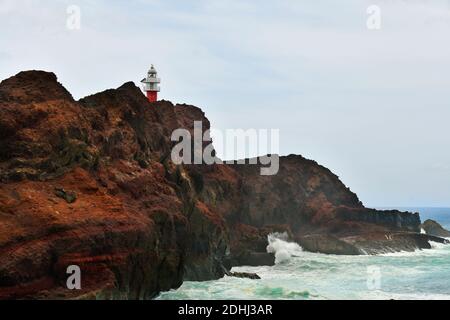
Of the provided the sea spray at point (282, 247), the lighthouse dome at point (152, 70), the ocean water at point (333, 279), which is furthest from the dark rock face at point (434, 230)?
the lighthouse dome at point (152, 70)

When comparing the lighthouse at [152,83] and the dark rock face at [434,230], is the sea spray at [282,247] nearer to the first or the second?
the lighthouse at [152,83]

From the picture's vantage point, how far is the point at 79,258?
23.1 meters

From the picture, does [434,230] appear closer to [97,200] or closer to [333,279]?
[333,279]

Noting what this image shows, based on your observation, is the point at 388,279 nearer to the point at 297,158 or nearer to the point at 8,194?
the point at 8,194

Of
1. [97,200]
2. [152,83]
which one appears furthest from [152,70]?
[97,200]

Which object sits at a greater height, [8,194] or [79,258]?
[8,194]

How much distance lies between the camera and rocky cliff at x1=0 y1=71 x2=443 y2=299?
22.6 meters

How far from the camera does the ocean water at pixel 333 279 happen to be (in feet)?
102

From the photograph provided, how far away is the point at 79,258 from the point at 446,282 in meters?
26.1

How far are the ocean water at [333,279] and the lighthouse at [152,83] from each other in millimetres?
17163

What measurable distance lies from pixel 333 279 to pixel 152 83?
24504 millimetres

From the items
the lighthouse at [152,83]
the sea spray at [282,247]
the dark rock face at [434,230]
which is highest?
the lighthouse at [152,83]

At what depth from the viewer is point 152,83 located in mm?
52594
